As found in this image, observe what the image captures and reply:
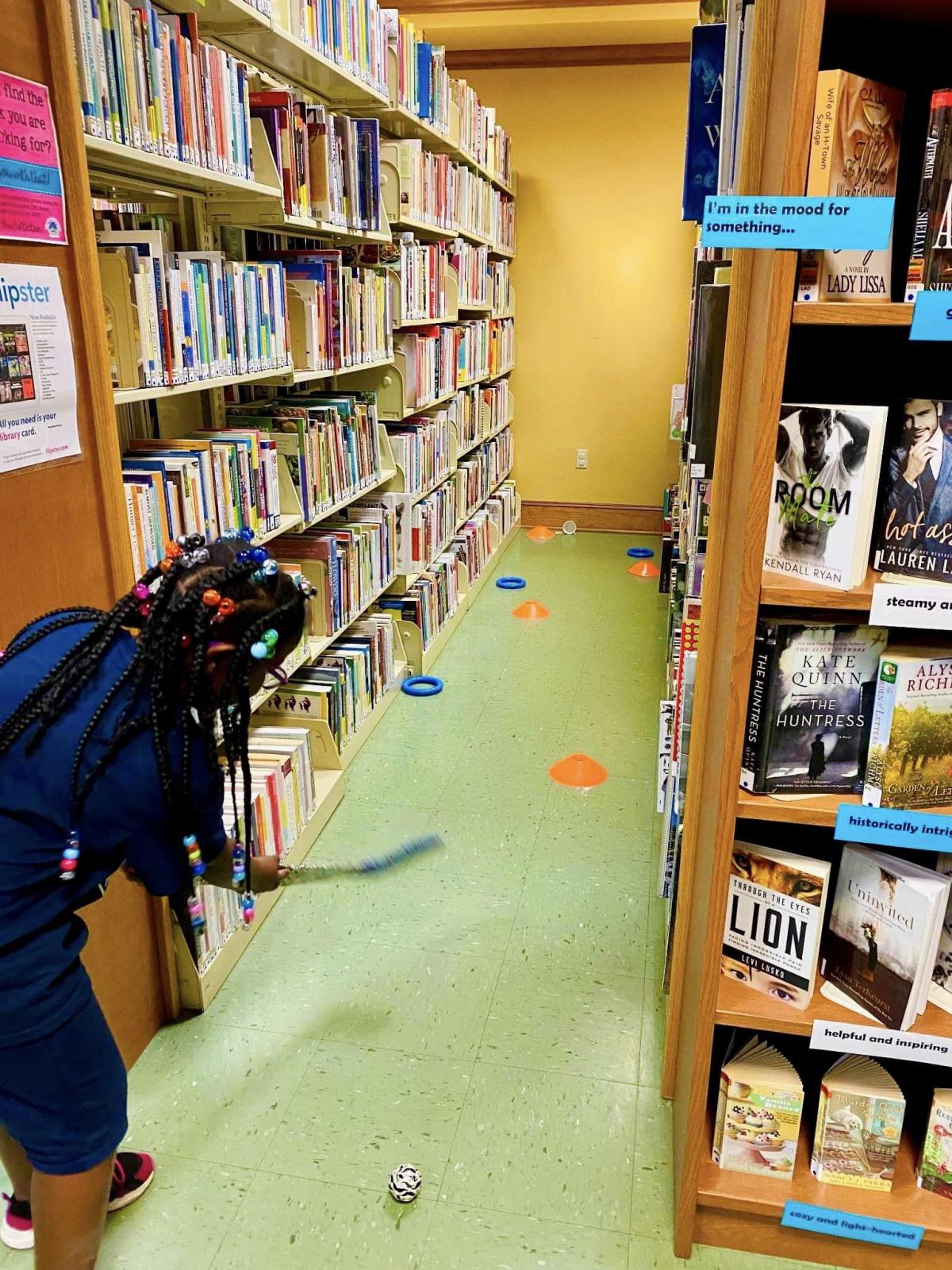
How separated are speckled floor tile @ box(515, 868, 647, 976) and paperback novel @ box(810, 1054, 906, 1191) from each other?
0.72 meters

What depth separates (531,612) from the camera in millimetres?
4727

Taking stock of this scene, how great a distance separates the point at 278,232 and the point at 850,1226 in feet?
9.88

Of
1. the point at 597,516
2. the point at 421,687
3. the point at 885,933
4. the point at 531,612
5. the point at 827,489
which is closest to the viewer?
the point at 827,489

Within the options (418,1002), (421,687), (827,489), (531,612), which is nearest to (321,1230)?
(418,1002)

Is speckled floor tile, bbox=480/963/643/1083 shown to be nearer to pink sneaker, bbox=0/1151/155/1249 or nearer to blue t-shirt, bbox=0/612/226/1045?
pink sneaker, bbox=0/1151/155/1249

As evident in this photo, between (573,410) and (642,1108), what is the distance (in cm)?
511

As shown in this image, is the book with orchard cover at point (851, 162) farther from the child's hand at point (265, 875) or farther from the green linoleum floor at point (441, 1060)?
the green linoleum floor at point (441, 1060)

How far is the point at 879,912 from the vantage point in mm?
1347

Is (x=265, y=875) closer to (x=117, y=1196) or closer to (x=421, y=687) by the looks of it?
(x=117, y=1196)

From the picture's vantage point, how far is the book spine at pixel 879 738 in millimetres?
1249

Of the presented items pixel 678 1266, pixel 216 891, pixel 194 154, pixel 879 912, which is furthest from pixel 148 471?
pixel 678 1266

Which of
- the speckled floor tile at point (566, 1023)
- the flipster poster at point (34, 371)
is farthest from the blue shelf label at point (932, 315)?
the speckled floor tile at point (566, 1023)

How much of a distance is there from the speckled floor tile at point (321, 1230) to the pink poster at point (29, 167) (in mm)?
1634

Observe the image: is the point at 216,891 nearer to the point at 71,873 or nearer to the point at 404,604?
the point at 71,873
